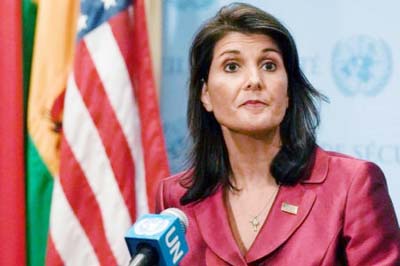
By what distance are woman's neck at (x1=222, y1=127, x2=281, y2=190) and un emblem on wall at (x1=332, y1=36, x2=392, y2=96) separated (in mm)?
581

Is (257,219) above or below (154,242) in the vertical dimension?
below

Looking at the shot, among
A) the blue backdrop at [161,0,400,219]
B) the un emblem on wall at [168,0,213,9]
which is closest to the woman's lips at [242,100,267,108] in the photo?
the blue backdrop at [161,0,400,219]

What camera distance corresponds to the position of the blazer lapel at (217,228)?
126cm

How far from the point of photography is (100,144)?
74.8 inches

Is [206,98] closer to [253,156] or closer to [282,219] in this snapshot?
[253,156]

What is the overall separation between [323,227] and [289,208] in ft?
0.23

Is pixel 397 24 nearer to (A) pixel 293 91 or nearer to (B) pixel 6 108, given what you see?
(A) pixel 293 91

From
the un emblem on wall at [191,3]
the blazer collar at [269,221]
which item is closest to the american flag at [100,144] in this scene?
the un emblem on wall at [191,3]

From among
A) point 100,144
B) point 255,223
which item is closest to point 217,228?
point 255,223

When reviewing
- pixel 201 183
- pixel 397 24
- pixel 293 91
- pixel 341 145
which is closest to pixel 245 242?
pixel 201 183

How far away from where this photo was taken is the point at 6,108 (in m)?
1.94

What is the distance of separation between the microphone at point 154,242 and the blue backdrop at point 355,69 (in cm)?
99

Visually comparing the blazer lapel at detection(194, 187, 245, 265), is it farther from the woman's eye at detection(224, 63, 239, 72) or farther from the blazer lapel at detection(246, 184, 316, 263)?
the woman's eye at detection(224, 63, 239, 72)

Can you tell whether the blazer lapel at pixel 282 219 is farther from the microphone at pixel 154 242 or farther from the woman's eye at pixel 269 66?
the microphone at pixel 154 242
